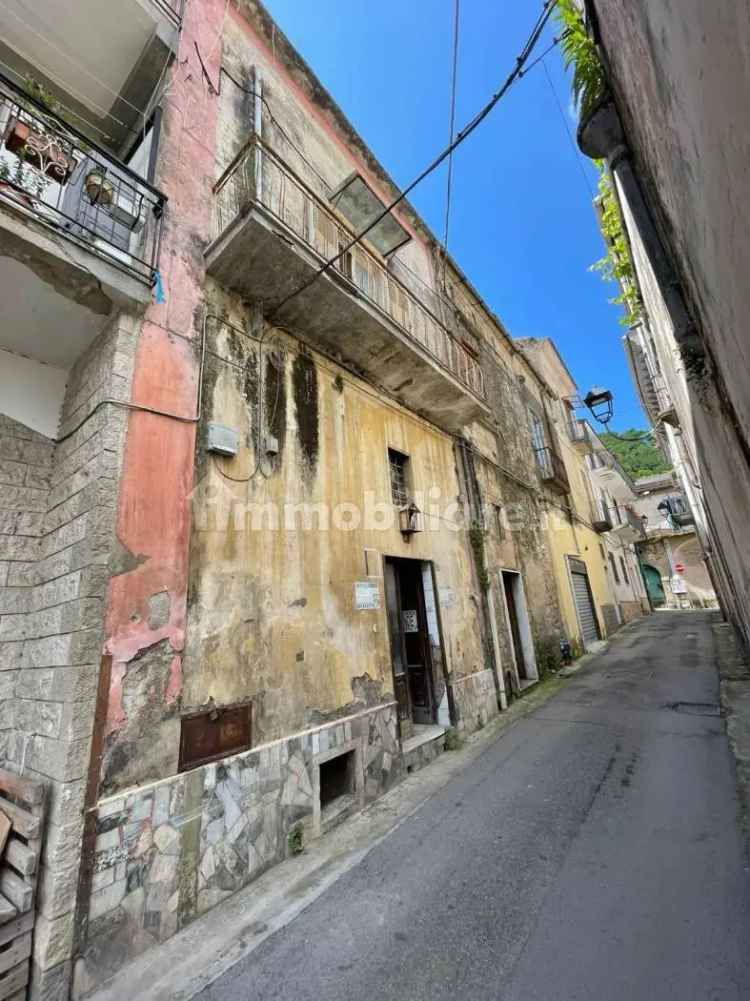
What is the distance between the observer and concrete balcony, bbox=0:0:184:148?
4.37 meters

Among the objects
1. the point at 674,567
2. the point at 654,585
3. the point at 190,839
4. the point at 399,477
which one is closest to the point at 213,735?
the point at 190,839

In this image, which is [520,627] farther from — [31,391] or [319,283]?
[31,391]

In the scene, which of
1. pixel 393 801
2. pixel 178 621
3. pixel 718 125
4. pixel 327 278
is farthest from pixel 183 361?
pixel 393 801

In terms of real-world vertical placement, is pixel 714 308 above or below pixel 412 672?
above

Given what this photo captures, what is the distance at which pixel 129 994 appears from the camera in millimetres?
2414

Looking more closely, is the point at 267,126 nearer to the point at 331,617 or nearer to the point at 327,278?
the point at 327,278

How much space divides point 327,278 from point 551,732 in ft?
22.3

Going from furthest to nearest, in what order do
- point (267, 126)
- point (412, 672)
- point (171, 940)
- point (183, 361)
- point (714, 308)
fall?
point (412, 672) → point (267, 126) → point (183, 361) → point (171, 940) → point (714, 308)

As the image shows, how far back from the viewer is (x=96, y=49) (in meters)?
4.68

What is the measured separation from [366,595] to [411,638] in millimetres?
1739

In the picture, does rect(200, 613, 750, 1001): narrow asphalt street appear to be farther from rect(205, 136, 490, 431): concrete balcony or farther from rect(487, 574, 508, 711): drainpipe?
rect(205, 136, 490, 431): concrete balcony

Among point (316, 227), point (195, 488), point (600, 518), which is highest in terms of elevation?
point (316, 227)

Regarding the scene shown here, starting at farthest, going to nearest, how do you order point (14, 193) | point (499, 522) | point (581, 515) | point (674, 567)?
1. point (674, 567)
2. point (581, 515)
3. point (499, 522)
4. point (14, 193)

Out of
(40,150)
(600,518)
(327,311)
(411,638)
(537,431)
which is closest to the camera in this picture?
(40,150)
